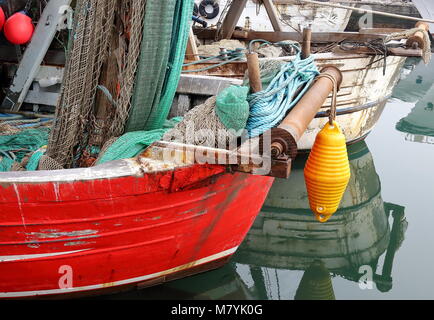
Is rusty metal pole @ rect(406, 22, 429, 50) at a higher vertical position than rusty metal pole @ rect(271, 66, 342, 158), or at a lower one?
higher

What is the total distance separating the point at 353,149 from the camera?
8.44 m

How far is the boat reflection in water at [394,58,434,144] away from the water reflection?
3.45 meters

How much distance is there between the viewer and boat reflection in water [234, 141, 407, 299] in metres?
4.81

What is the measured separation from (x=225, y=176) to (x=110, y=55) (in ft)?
4.36

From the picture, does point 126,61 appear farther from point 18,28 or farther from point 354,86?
point 354,86

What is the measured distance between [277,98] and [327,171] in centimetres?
64

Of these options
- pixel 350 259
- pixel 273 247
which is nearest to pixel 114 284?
pixel 273 247

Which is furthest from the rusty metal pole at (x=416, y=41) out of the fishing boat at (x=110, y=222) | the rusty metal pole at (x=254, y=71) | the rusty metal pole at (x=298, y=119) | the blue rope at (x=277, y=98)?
the rusty metal pole at (x=254, y=71)

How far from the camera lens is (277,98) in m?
3.39

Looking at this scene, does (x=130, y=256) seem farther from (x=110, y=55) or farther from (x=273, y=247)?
(x=273, y=247)

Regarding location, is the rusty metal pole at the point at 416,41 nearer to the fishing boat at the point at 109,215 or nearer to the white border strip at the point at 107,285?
the fishing boat at the point at 109,215

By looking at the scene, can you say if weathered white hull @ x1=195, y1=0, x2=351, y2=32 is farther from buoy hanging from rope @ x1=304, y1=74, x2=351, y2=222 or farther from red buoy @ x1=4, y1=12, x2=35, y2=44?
buoy hanging from rope @ x1=304, y1=74, x2=351, y2=222

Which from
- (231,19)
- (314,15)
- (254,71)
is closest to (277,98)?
(254,71)

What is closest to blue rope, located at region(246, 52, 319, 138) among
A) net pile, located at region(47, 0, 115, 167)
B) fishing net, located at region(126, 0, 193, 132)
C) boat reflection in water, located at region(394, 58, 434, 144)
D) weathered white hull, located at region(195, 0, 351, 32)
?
fishing net, located at region(126, 0, 193, 132)
